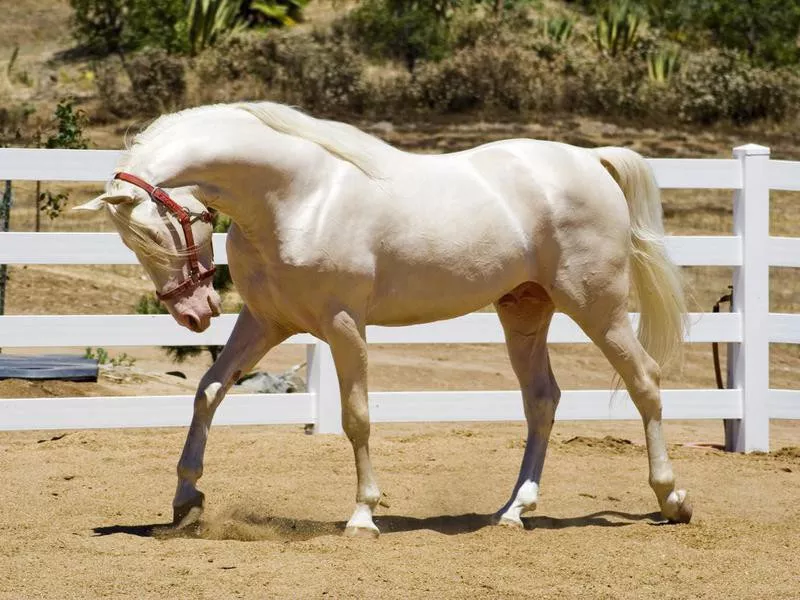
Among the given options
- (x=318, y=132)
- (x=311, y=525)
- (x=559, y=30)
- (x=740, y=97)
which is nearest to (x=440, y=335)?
(x=311, y=525)

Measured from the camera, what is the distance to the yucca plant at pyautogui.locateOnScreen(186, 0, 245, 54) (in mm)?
22562

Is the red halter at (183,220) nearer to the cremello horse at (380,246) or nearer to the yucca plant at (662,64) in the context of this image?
the cremello horse at (380,246)

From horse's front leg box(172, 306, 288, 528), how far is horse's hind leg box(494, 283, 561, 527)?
113cm

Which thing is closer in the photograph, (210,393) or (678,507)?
(210,393)

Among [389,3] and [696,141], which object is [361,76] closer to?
[389,3]

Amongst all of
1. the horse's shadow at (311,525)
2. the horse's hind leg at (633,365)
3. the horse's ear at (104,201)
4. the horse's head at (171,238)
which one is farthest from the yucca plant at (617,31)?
the horse's ear at (104,201)

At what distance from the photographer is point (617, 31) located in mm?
23328

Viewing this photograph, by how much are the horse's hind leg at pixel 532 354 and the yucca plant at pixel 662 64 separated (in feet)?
54.8

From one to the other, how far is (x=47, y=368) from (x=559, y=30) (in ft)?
58.7

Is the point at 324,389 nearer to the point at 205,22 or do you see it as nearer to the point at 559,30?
the point at 205,22

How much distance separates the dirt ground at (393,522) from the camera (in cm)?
406

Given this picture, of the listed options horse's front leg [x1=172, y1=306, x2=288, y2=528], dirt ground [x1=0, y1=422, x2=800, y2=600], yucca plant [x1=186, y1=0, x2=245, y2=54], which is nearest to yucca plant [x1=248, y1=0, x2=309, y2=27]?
yucca plant [x1=186, y1=0, x2=245, y2=54]

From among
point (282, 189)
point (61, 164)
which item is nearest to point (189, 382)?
point (61, 164)

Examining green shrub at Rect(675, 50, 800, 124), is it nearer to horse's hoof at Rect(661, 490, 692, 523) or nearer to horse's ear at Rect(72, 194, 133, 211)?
horse's hoof at Rect(661, 490, 692, 523)
